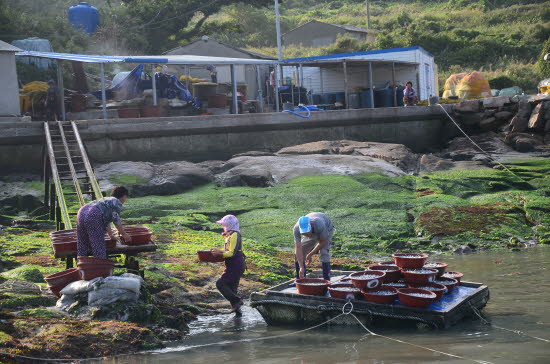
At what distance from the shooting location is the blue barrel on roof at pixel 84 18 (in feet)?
132

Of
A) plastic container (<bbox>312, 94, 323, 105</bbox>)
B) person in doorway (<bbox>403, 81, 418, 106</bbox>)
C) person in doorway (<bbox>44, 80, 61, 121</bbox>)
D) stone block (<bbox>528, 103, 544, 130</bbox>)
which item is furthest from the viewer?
plastic container (<bbox>312, 94, 323, 105</bbox>)

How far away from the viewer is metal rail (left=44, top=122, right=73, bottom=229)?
13512 mm

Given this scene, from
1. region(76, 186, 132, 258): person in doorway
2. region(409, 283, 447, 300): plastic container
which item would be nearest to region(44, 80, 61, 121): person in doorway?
region(76, 186, 132, 258): person in doorway

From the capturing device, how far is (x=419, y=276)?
10.8 m

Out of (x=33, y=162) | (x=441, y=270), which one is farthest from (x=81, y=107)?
(x=441, y=270)

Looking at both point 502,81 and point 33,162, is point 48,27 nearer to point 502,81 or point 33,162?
point 33,162

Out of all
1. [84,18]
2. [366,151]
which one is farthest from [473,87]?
[84,18]

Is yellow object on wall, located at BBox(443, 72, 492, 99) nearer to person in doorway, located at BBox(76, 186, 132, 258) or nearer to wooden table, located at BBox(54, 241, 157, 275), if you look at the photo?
wooden table, located at BBox(54, 241, 157, 275)

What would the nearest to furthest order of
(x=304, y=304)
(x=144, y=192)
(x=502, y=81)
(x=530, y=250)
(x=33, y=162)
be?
(x=304, y=304)
(x=530, y=250)
(x=144, y=192)
(x=33, y=162)
(x=502, y=81)

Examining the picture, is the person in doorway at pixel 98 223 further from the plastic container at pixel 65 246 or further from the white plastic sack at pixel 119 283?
the plastic container at pixel 65 246

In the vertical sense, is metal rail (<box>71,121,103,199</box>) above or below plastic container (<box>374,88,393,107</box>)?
below

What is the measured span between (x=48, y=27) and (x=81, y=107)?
13.3 metres

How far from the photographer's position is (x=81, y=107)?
26078 millimetres

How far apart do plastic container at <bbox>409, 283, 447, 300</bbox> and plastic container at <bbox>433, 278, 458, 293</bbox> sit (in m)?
0.19
